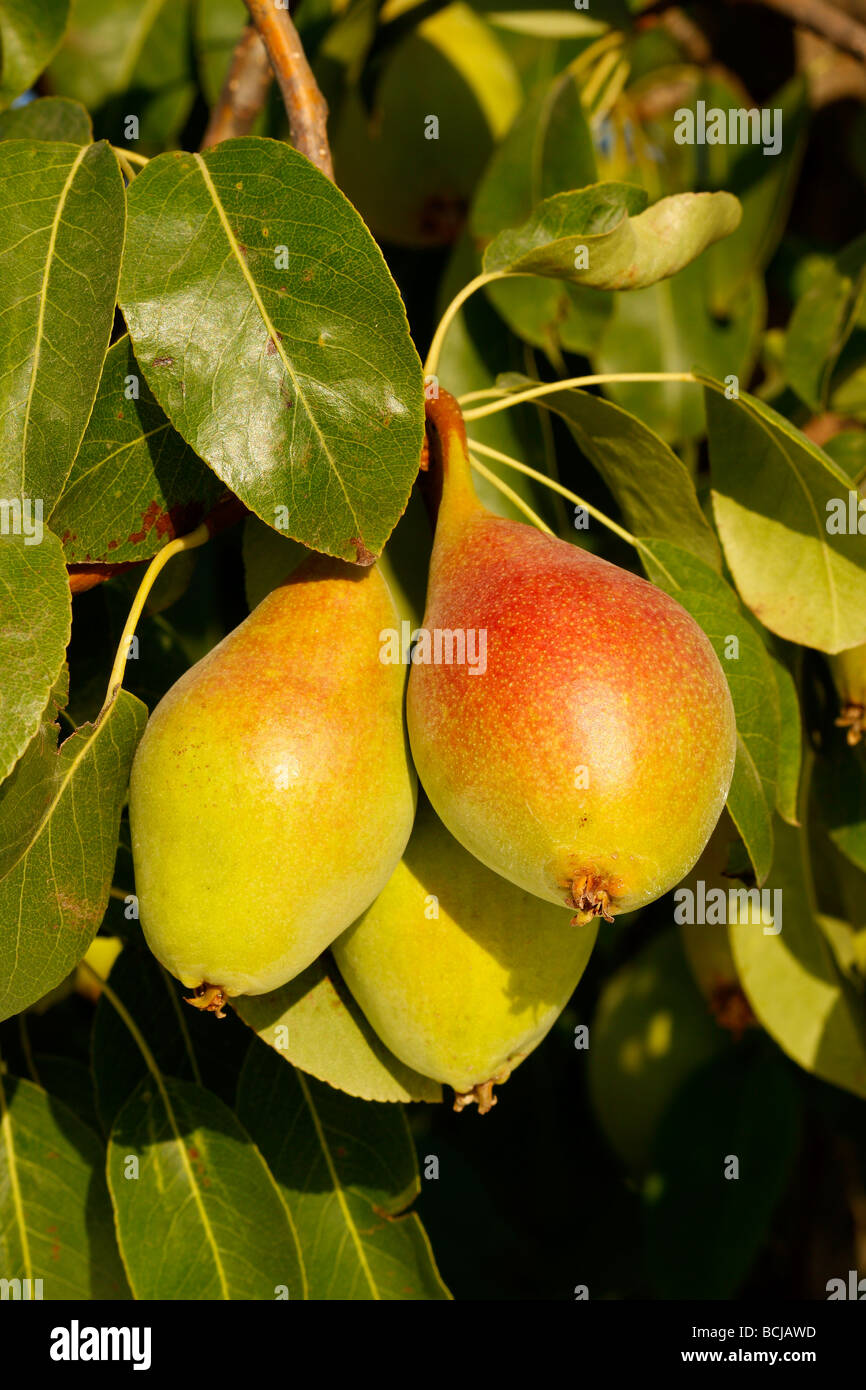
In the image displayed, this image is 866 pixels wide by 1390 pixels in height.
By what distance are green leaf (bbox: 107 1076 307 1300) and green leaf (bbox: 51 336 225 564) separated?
0.60m

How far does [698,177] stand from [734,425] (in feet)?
3.97

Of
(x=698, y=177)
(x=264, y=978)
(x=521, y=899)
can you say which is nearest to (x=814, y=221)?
(x=698, y=177)

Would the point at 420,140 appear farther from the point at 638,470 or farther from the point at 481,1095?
the point at 481,1095

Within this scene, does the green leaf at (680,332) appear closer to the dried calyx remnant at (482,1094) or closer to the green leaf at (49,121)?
the green leaf at (49,121)

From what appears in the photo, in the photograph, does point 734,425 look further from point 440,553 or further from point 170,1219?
point 170,1219

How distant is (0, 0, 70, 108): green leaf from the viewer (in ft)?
4.70

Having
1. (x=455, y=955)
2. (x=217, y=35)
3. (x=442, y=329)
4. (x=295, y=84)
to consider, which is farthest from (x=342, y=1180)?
(x=217, y=35)

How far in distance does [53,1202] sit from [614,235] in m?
1.11

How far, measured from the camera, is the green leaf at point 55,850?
2.93 ft

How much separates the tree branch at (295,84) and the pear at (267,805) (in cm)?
46

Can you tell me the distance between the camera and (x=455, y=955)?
3.05 ft

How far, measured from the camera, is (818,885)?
1.54m

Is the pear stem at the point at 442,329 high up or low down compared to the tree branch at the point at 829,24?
down

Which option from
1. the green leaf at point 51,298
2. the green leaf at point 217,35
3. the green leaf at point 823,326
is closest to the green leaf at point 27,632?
the green leaf at point 51,298
